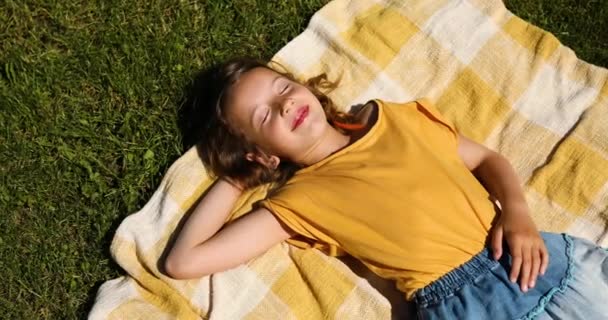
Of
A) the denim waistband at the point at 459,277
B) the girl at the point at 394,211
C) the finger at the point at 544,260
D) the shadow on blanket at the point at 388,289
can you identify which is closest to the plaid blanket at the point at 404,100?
the shadow on blanket at the point at 388,289

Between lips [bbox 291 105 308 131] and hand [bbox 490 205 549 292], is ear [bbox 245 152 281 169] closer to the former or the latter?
lips [bbox 291 105 308 131]

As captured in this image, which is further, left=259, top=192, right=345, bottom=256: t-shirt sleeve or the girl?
left=259, top=192, right=345, bottom=256: t-shirt sleeve

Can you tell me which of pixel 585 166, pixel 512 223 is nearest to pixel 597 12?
pixel 585 166

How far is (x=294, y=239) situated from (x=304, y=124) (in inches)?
19.0

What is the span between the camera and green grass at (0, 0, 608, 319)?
298cm

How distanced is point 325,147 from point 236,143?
0.35 metres

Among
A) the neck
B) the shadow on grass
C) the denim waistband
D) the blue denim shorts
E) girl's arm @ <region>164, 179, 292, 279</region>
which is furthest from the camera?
the shadow on grass

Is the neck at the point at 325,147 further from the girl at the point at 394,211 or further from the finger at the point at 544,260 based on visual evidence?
the finger at the point at 544,260

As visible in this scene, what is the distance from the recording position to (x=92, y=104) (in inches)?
126

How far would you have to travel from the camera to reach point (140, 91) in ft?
10.5

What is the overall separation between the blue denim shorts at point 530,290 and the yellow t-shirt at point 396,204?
6cm

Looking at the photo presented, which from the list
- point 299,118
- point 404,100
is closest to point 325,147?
point 299,118

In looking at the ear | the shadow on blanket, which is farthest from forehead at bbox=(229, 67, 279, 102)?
the shadow on blanket

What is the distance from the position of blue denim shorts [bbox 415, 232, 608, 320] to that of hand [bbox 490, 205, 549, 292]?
0.09 feet
